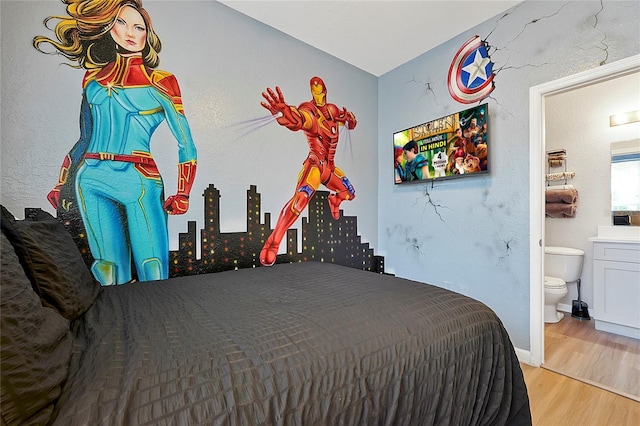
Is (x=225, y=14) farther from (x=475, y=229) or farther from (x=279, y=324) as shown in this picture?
(x=475, y=229)

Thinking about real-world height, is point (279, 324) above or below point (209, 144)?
below

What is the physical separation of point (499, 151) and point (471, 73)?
0.73 metres

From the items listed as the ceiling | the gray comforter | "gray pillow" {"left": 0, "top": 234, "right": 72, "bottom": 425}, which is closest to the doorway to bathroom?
the ceiling

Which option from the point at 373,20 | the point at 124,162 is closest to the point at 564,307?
the point at 373,20

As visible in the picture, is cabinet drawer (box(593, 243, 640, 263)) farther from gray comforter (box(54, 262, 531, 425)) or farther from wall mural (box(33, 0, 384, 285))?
wall mural (box(33, 0, 384, 285))

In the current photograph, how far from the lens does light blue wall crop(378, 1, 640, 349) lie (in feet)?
5.86

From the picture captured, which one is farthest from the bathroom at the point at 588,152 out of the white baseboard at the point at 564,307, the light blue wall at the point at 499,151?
the light blue wall at the point at 499,151

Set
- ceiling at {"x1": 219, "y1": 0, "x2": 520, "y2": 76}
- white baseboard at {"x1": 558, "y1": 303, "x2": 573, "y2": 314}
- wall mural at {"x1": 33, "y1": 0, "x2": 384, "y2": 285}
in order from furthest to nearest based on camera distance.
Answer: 1. white baseboard at {"x1": 558, "y1": 303, "x2": 573, "y2": 314}
2. ceiling at {"x1": 219, "y1": 0, "x2": 520, "y2": 76}
3. wall mural at {"x1": 33, "y1": 0, "x2": 384, "y2": 285}

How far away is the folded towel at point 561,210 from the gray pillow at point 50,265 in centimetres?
436

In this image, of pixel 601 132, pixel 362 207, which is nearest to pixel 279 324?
pixel 362 207

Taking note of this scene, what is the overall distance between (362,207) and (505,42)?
1835 millimetres

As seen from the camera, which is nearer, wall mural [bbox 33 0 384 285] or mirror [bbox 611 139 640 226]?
wall mural [bbox 33 0 384 285]

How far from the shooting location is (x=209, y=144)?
2.03 m

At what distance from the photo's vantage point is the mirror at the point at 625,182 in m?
2.75
